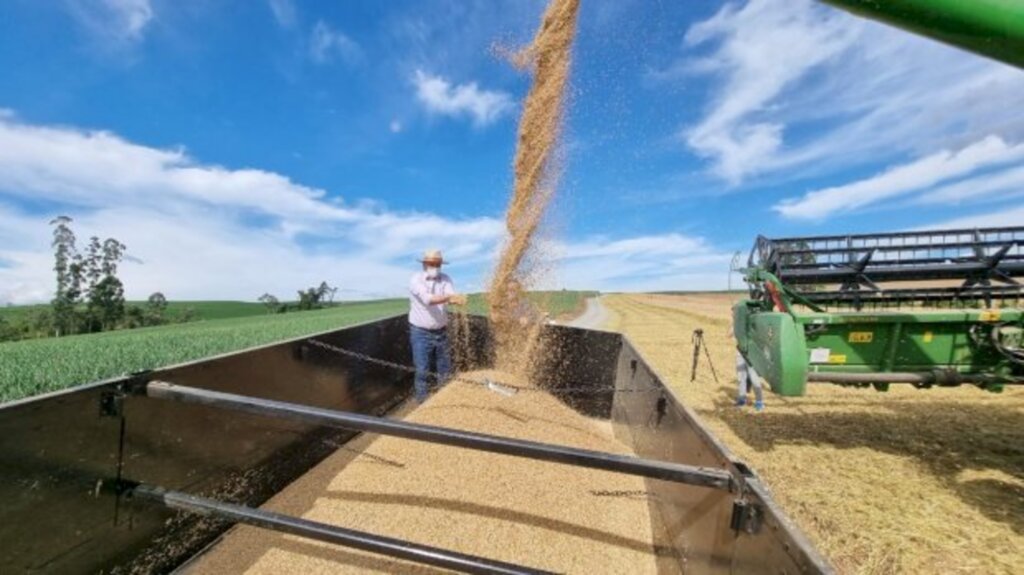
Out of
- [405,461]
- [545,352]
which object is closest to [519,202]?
[545,352]

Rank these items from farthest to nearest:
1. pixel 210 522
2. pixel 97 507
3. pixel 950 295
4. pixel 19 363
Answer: pixel 19 363
pixel 950 295
pixel 210 522
pixel 97 507

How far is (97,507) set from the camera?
2.27 metres

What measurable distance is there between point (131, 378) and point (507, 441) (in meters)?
1.58

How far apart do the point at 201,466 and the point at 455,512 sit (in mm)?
1227

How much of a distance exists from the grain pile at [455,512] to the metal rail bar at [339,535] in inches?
16.8

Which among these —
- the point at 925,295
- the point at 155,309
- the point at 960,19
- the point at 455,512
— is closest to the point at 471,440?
the point at 455,512

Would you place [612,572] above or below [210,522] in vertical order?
below

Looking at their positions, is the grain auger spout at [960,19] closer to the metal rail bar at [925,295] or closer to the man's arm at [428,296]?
the metal rail bar at [925,295]

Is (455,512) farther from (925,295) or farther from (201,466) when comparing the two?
(925,295)

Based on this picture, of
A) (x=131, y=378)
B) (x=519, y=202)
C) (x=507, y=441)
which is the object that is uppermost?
(x=519, y=202)

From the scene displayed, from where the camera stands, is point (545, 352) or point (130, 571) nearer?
point (130, 571)

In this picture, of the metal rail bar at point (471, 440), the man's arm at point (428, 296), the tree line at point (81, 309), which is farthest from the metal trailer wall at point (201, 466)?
the tree line at point (81, 309)

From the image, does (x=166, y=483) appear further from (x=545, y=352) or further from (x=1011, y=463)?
(x=1011, y=463)

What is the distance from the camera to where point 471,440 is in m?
2.07
